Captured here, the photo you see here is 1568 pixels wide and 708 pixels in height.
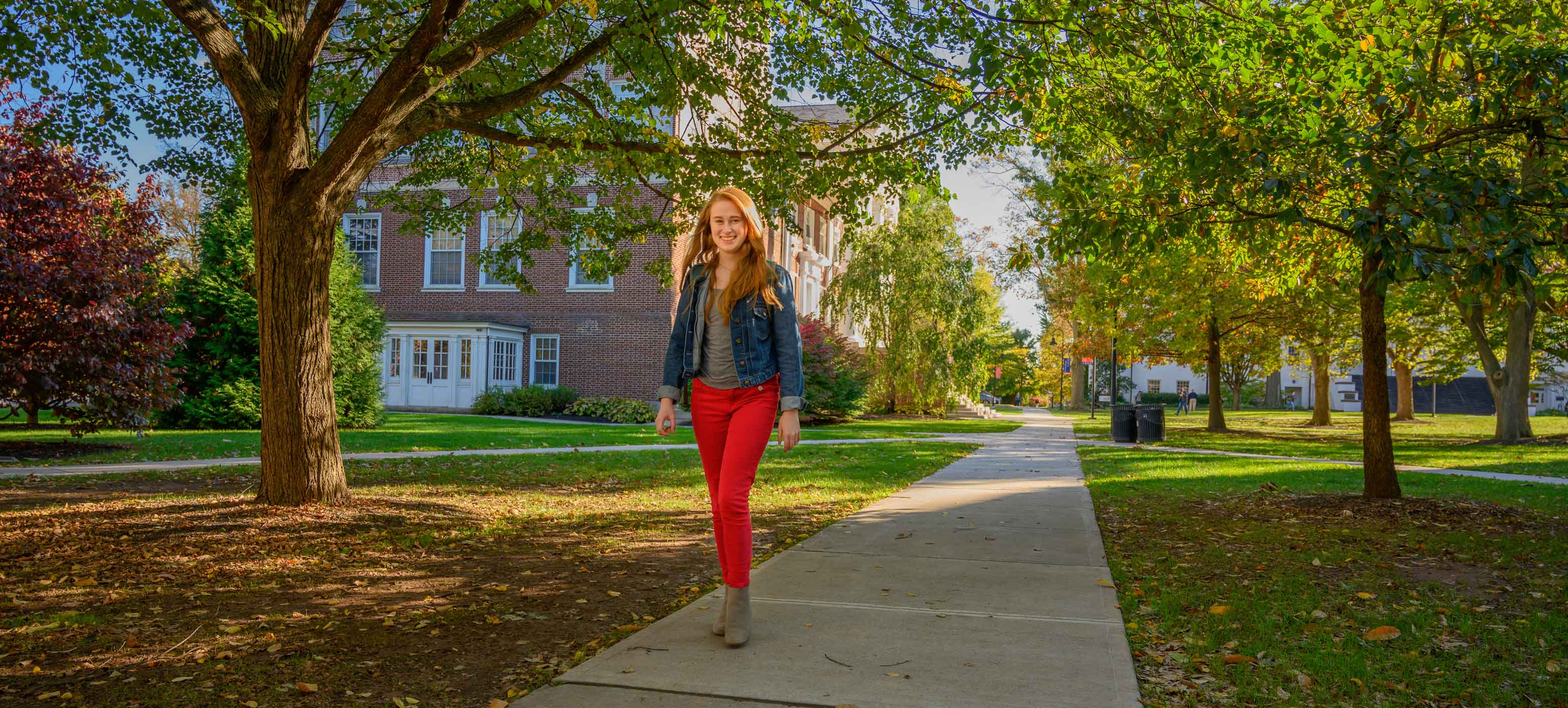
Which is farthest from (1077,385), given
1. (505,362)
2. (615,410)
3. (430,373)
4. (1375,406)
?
(1375,406)

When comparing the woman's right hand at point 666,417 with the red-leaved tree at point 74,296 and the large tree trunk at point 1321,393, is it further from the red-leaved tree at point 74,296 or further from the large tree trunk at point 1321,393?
the large tree trunk at point 1321,393

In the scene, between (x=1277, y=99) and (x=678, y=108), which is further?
(x=678, y=108)

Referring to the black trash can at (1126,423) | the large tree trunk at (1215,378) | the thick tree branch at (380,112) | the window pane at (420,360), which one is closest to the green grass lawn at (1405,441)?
the large tree trunk at (1215,378)

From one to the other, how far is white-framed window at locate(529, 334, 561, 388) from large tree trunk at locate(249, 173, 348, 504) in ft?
64.1

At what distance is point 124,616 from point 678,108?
6.01m

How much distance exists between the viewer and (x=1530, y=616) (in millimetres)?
4949

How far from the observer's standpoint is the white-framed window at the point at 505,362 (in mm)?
26062

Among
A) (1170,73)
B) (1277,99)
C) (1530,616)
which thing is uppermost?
(1170,73)

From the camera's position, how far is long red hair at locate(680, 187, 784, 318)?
4.21 m

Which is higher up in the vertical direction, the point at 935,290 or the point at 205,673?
the point at 935,290

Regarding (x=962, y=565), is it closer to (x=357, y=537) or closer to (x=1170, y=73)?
(x=357, y=537)

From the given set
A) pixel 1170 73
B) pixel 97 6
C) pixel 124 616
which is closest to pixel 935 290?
pixel 1170 73

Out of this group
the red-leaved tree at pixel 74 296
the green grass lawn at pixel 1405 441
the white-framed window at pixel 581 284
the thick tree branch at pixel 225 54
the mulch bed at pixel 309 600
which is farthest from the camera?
the white-framed window at pixel 581 284

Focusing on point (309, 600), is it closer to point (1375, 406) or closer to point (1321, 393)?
point (1375, 406)
